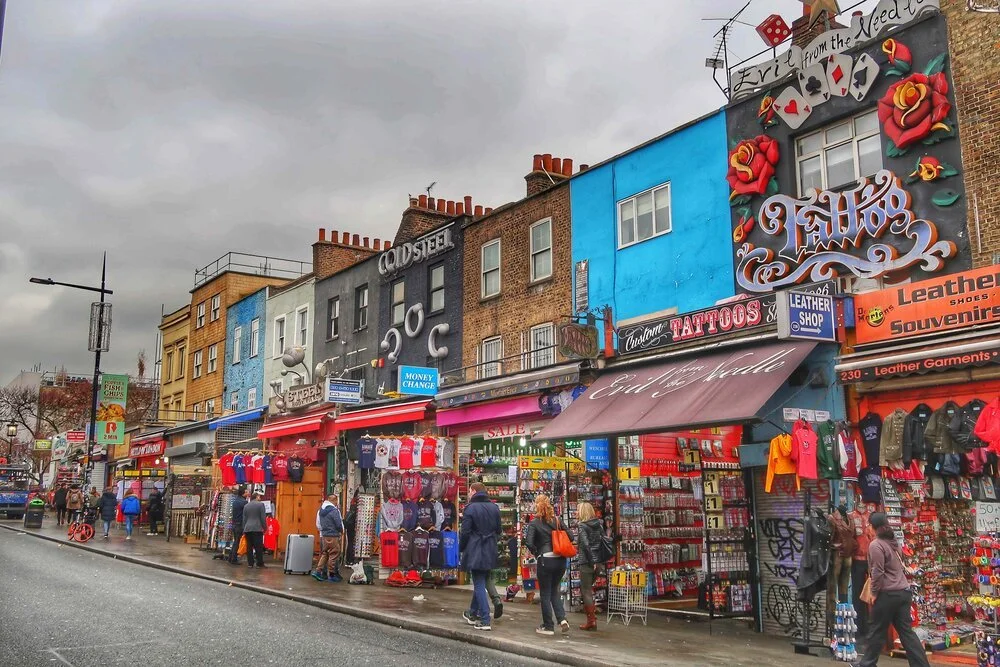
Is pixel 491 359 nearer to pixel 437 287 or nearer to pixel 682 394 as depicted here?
pixel 437 287

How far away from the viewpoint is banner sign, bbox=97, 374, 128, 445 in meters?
35.7

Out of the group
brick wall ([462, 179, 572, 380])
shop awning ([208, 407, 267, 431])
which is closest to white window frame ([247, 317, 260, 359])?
shop awning ([208, 407, 267, 431])

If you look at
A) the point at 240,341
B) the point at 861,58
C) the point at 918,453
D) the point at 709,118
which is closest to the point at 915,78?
the point at 861,58

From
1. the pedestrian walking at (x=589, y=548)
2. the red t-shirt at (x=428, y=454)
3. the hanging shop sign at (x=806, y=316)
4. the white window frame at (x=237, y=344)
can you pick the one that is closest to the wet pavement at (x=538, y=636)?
the pedestrian walking at (x=589, y=548)

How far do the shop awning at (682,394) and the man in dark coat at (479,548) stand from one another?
6.45 ft

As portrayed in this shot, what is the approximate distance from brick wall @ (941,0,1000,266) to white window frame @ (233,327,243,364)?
29387 millimetres

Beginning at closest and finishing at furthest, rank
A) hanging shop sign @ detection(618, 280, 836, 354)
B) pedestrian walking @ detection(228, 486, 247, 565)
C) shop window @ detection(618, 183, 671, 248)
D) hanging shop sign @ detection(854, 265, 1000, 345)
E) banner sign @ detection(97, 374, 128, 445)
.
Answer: hanging shop sign @ detection(854, 265, 1000, 345)
hanging shop sign @ detection(618, 280, 836, 354)
shop window @ detection(618, 183, 671, 248)
pedestrian walking @ detection(228, 486, 247, 565)
banner sign @ detection(97, 374, 128, 445)

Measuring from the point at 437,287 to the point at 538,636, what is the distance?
548 inches

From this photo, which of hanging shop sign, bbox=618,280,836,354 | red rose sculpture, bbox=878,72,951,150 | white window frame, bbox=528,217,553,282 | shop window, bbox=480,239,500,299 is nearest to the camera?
hanging shop sign, bbox=618,280,836,354

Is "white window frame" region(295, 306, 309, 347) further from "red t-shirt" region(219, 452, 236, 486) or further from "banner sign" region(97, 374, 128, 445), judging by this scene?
"banner sign" region(97, 374, 128, 445)

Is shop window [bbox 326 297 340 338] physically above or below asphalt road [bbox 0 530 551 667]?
above

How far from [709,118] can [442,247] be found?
927 centimetres

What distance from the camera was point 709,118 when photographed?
17047 millimetres

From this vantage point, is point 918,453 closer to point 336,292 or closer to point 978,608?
point 978,608
